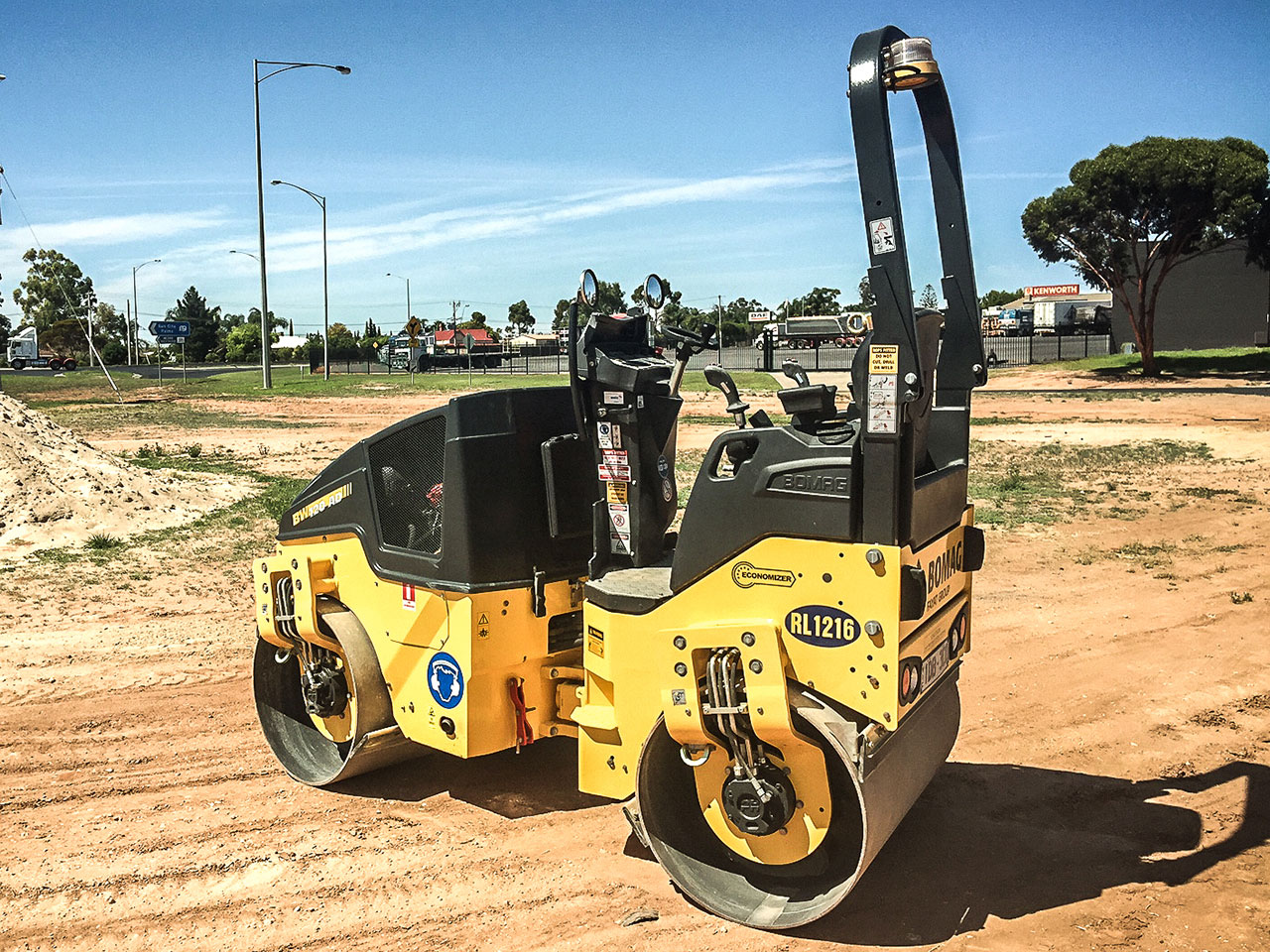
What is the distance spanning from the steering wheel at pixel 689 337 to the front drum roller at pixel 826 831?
165 cm

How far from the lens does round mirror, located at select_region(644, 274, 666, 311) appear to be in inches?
193

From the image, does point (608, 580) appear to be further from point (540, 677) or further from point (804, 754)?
point (804, 754)

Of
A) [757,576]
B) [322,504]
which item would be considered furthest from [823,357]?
[757,576]

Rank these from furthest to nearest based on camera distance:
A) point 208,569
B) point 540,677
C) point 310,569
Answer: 1. point 208,569
2. point 310,569
3. point 540,677

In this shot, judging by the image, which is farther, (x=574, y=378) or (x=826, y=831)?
(x=574, y=378)

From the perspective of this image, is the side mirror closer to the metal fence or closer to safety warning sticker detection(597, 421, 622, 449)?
safety warning sticker detection(597, 421, 622, 449)

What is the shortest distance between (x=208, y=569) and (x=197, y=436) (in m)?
15.0

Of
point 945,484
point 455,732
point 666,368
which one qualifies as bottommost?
point 455,732

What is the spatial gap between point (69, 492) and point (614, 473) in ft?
34.6

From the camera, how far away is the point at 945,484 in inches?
173

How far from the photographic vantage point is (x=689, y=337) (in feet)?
16.1

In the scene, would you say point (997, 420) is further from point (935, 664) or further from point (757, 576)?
point (757, 576)

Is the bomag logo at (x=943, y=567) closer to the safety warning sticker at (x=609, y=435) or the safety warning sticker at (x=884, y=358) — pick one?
the safety warning sticker at (x=884, y=358)

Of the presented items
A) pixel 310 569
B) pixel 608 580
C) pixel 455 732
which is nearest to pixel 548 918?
pixel 455 732
